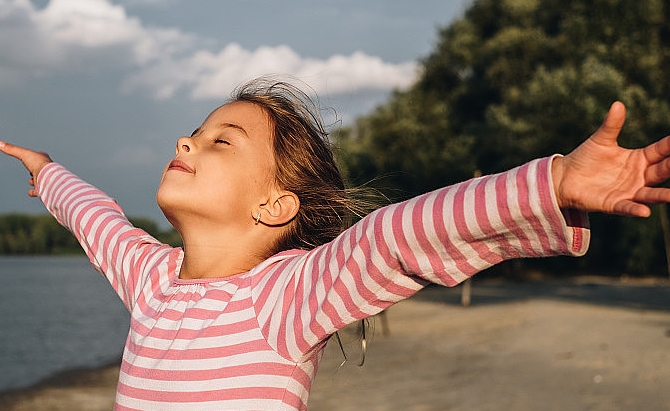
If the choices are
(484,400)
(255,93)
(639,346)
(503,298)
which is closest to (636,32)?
(503,298)

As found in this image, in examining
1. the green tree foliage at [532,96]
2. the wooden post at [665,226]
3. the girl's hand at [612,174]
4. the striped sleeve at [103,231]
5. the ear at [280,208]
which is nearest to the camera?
the girl's hand at [612,174]

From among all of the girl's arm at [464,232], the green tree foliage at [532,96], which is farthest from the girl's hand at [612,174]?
the green tree foliage at [532,96]

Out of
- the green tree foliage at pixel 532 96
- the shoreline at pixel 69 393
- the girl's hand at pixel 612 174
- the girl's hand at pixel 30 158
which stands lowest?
the shoreline at pixel 69 393

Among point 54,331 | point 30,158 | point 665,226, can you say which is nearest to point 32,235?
point 54,331

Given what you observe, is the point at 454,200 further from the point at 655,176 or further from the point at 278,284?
the point at 278,284

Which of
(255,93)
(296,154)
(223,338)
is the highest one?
(255,93)

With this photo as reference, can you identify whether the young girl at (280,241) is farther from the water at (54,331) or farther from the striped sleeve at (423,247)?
the water at (54,331)

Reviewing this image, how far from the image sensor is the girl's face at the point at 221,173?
2.02 metres

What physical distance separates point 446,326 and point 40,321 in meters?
13.7

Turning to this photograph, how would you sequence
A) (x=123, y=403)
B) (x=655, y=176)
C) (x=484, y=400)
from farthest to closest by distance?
1. (x=484, y=400)
2. (x=123, y=403)
3. (x=655, y=176)

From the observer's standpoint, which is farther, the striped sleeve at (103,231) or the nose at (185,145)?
the striped sleeve at (103,231)

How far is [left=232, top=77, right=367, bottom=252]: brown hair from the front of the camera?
2.20 meters

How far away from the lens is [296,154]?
2223 millimetres

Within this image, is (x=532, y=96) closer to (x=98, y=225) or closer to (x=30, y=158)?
(x=30, y=158)
